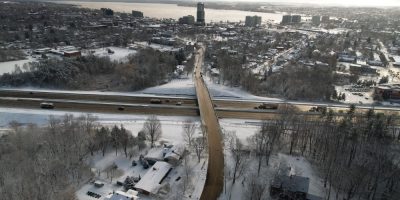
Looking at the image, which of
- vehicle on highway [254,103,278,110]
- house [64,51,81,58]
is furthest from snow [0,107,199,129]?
house [64,51,81,58]

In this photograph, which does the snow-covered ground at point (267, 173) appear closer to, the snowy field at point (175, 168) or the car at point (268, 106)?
the snowy field at point (175, 168)

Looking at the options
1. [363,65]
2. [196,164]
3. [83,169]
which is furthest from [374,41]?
[83,169]

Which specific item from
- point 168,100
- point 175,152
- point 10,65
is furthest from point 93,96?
point 10,65

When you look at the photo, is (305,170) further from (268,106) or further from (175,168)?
(268,106)

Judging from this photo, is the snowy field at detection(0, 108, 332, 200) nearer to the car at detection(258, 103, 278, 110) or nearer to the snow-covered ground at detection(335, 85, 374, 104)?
the car at detection(258, 103, 278, 110)

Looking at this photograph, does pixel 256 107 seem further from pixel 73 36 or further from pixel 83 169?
pixel 73 36
